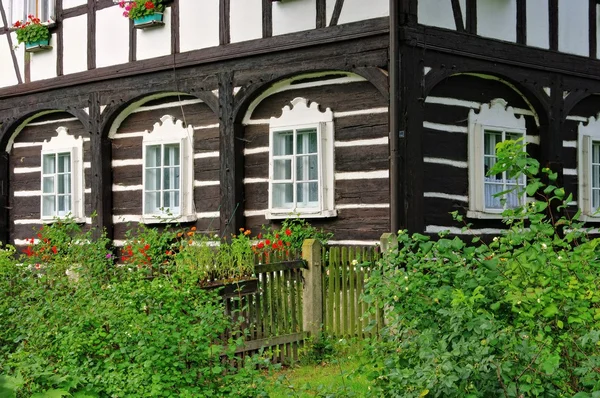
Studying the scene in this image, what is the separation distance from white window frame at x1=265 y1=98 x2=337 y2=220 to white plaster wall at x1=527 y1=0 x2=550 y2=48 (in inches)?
127

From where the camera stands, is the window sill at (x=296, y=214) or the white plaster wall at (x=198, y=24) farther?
the white plaster wall at (x=198, y=24)

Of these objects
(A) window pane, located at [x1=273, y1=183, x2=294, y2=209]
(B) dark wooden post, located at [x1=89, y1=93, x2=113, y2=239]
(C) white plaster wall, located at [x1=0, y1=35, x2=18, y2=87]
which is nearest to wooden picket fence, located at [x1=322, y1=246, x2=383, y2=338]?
(A) window pane, located at [x1=273, y1=183, x2=294, y2=209]

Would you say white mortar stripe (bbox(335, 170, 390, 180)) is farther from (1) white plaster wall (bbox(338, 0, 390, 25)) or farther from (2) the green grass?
(2) the green grass

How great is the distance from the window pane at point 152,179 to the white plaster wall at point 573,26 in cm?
636

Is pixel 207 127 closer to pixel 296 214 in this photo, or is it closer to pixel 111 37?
pixel 296 214

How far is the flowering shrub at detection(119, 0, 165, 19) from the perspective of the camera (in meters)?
15.1

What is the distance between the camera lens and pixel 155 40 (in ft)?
50.1

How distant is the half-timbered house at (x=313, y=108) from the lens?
1246 centimetres

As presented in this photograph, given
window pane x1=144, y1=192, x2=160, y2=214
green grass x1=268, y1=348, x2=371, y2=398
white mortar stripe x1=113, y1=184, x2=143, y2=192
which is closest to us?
green grass x1=268, y1=348, x2=371, y2=398

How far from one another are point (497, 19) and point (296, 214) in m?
3.77

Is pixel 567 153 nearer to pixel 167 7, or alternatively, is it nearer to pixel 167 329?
pixel 167 7

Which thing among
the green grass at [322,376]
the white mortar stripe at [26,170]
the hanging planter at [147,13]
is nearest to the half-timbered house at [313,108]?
the hanging planter at [147,13]

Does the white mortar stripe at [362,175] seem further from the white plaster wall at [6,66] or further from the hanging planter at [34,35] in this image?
the white plaster wall at [6,66]

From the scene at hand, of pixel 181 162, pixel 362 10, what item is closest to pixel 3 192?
pixel 181 162
